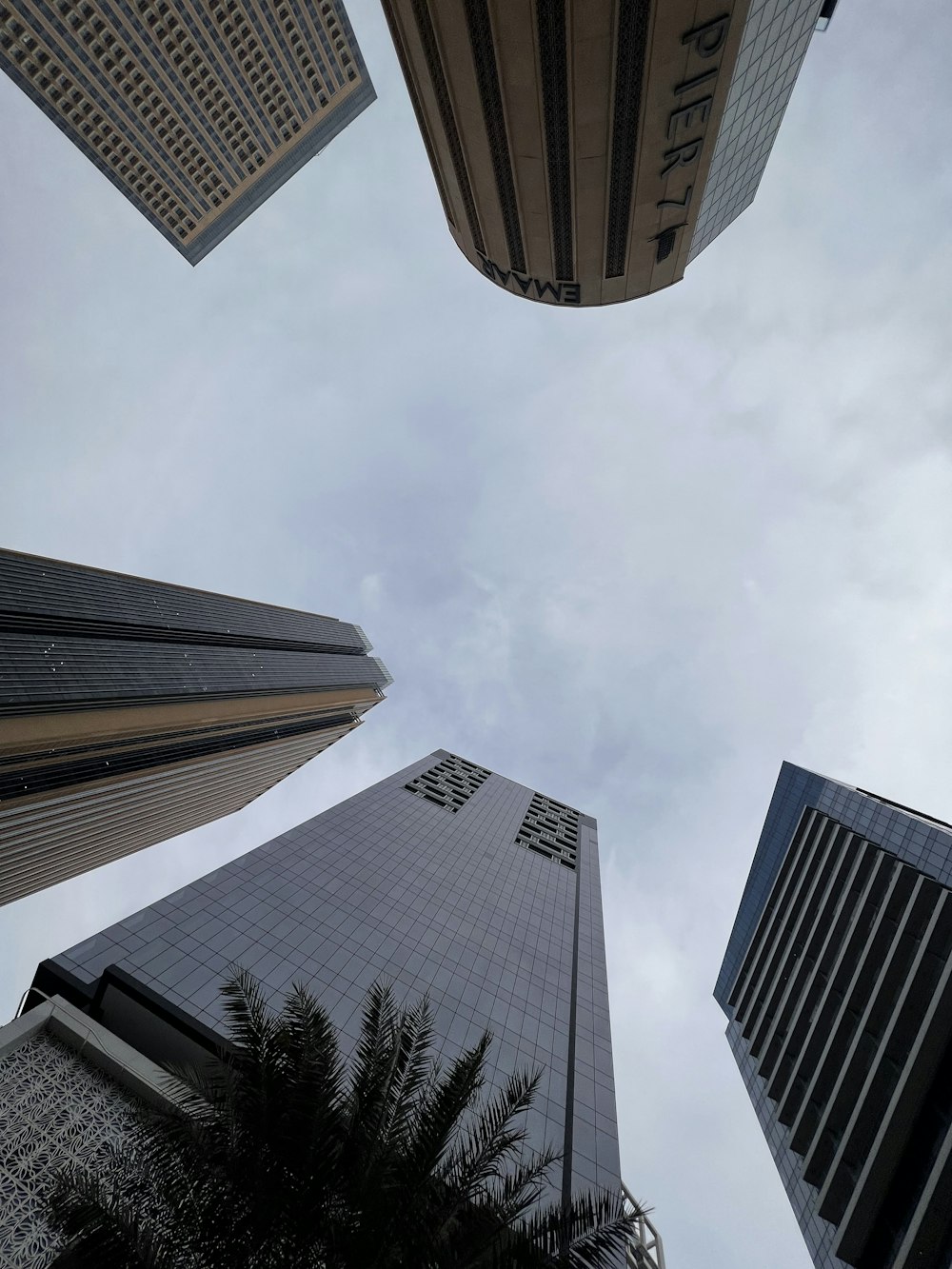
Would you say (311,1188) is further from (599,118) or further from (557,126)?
(557,126)

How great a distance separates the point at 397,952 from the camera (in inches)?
1235

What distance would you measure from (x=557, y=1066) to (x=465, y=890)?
1457 centimetres

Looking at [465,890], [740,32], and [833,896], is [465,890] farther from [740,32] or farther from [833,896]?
[740,32]

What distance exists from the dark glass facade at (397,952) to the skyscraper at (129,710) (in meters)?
39.4

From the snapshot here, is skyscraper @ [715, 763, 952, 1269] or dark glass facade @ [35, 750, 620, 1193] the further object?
skyscraper @ [715, 763, 952, 1269]

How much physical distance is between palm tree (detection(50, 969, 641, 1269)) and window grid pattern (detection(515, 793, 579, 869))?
50.1 m

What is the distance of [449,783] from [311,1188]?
60396 mm

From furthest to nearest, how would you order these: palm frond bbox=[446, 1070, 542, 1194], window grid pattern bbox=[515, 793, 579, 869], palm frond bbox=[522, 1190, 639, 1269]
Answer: window grid pattern bbox=[515, 793, 579, 869] → palm frond bbox=[446, 1070, 542, 1194] → palm frond bbox=[522, 1190, 639, 1269]

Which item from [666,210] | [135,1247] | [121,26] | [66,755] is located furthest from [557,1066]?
[121,26]

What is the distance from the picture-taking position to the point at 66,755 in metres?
67.1

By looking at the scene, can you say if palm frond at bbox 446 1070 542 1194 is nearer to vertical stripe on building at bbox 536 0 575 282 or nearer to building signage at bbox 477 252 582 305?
vertical stripe on building at bbox 536 0 575 282

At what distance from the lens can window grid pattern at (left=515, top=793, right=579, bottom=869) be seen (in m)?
59.9

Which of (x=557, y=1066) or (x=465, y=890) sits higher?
(x=465, y=890)

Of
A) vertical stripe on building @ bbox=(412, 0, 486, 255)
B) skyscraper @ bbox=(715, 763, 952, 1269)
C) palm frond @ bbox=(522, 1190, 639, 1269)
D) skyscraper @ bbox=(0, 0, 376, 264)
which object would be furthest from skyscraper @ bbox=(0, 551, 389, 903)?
skyscraper @ bbox=(715, 763, 952, 1269)
